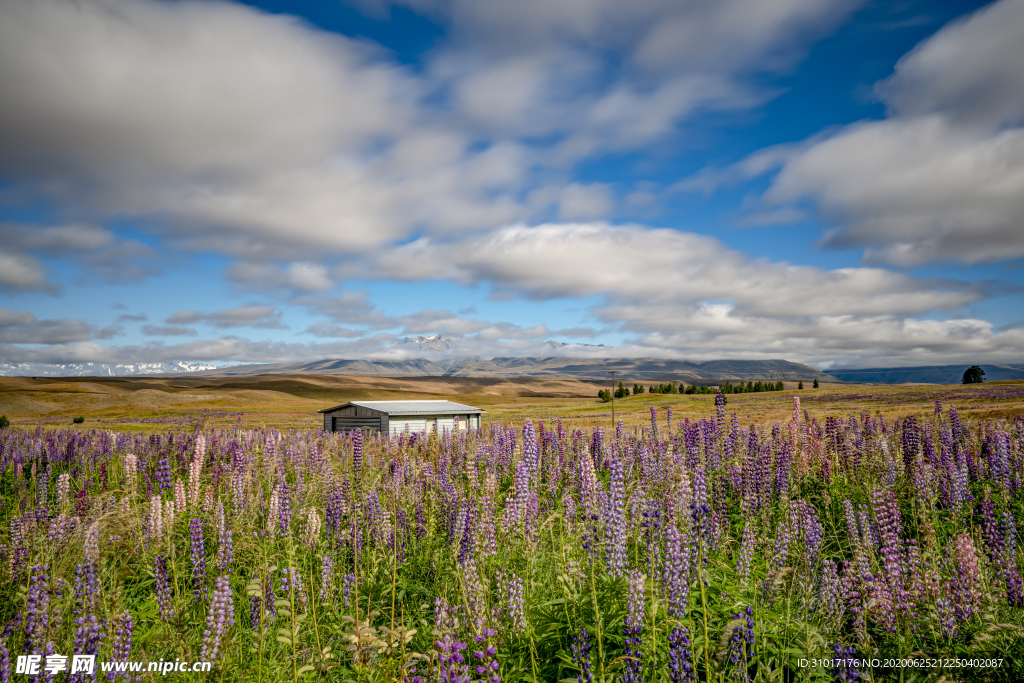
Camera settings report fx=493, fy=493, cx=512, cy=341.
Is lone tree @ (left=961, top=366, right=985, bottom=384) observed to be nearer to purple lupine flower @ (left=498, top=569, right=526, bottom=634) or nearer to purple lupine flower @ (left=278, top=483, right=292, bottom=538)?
purple lupine flower @ (left=498, top=569, right=526, bottom=634)

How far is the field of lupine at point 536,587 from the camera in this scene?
444 cm

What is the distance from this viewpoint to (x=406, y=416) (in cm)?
4194

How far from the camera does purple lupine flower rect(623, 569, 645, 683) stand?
4.07m

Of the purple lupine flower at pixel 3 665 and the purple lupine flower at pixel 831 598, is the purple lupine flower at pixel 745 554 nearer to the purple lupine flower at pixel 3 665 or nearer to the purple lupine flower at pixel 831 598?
the purple lupine flower at pixel 831 598

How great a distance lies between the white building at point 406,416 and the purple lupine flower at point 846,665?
3596 cm

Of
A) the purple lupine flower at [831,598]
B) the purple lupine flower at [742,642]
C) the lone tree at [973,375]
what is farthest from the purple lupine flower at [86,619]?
the lone tree at [973,375]

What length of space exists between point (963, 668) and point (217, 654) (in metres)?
7.47

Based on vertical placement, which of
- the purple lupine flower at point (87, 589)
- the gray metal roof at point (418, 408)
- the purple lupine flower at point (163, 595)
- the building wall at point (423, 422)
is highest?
the purple lupine flower at point (87, 589)

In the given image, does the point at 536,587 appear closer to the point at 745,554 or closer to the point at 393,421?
the point at 745,554

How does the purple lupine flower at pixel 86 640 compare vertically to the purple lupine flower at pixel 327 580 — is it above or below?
above

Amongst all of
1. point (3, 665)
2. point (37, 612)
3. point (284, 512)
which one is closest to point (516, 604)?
point (37, 612)

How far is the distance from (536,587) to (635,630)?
2.72 meters

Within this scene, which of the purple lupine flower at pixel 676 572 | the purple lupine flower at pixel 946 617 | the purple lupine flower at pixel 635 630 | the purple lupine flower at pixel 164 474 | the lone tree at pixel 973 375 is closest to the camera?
the purple lupine flower at pixel 635 630

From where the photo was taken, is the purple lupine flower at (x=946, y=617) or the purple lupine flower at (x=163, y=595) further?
the purple lupine flower at (x=163, y=595)
